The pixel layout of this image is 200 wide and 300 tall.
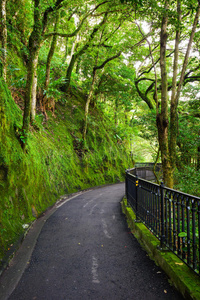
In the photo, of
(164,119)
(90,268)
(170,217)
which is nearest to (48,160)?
(164,119)

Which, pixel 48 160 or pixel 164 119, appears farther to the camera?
pixel 48 160

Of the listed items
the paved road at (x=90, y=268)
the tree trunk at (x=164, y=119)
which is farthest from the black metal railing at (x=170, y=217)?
the tree trunk at (x=164, y=119)

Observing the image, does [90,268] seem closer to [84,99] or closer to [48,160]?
[48,160]

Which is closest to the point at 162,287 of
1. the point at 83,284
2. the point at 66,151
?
the point at 83,284

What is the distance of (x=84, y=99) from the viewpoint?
2111cm

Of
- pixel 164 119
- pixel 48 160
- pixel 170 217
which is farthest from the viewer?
pixel 48 160

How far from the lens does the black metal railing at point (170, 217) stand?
9.23ft

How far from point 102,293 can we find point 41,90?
45.0ft

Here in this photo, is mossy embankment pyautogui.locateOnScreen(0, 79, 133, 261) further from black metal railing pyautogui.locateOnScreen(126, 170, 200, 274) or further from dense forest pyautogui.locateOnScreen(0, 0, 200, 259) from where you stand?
black metal railing pyautogui.locateOnScreen(126, 170, 200, 274)

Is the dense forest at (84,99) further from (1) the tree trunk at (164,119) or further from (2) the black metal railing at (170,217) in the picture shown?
(2) the black metal railing at (170,217)

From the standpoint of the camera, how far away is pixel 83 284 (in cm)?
304

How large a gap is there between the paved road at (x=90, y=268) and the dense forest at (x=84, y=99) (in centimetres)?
99

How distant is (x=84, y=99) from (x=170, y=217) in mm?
19242

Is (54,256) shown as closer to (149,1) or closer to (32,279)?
(32,279)
